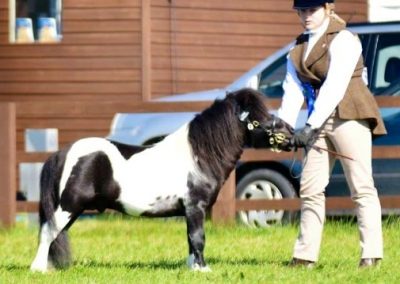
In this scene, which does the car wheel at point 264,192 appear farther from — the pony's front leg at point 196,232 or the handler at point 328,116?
the pony's front leg at point 196,232

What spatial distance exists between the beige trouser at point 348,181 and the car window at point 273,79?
424 centimetres

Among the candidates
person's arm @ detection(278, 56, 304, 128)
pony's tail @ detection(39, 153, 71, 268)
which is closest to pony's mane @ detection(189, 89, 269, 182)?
person's arm @ detection(278, 56, 304, 128)

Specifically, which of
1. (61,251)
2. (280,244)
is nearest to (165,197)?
(61,251)

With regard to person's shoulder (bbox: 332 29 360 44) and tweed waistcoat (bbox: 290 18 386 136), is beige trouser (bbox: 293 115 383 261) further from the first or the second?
person's shoulder (bbox: 332 29 360 44)

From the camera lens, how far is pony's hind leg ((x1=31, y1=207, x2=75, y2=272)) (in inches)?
367

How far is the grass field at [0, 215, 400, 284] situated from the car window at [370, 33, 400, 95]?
1.37 m

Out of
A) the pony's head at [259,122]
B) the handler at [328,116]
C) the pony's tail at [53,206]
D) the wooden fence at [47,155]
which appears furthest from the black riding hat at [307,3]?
the wooden fence at [47,155]

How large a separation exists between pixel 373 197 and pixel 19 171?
7.12 meters

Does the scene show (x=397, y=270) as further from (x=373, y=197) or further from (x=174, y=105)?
(x=174, y=105)

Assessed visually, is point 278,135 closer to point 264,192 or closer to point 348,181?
point 348,181

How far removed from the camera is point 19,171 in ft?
51.2

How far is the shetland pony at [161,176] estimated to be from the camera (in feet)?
30.4

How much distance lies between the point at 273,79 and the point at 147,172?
183 inches

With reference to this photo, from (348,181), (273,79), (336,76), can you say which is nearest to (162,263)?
(348,181)
